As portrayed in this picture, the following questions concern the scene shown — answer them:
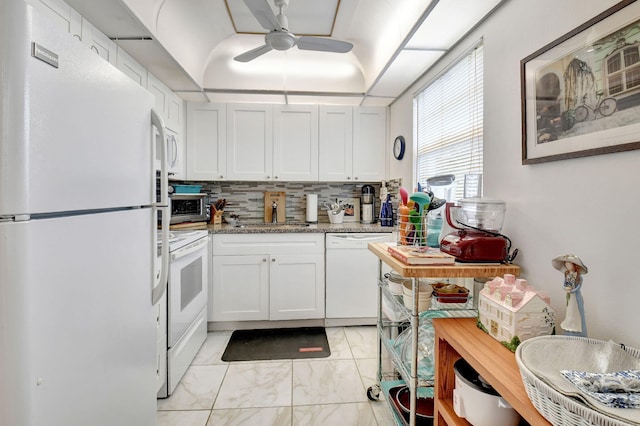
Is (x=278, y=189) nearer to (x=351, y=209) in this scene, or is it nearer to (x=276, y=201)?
(x=276, y=201)

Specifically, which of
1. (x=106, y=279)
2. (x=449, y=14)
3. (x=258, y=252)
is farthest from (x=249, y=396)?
(x=449, y=14)

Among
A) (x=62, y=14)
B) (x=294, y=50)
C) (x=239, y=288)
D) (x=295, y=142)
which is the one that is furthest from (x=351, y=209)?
(x=62, y=14)

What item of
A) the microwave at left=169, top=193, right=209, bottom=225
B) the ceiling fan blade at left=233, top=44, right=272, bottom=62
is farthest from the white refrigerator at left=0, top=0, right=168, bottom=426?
the microwave at left=169, top=193, right=209, bottom=225

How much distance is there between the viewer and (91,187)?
79 centimetres

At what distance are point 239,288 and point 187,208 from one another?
85 centimetres

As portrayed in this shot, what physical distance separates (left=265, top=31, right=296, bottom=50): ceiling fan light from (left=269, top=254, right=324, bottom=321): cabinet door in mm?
1689

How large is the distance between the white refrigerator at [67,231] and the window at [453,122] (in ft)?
5.41

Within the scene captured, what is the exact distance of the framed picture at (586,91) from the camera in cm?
84

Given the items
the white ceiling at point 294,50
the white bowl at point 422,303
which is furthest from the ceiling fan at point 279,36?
the white bowl at point 422,303

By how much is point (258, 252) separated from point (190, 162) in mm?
1177

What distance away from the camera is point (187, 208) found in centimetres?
263

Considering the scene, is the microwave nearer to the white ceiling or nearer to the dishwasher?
the white ceiling

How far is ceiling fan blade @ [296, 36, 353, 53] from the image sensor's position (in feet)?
6.29

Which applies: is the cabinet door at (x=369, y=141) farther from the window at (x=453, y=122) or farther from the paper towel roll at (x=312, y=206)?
the window at (x=453, y=122)
